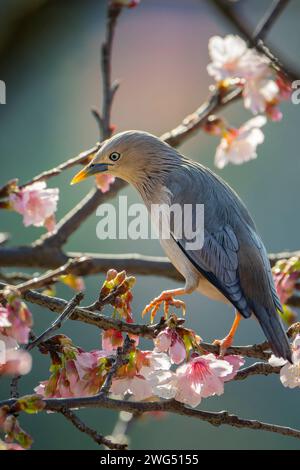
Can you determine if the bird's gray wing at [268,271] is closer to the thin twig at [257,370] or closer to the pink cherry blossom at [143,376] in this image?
the thin twig at [257,370]

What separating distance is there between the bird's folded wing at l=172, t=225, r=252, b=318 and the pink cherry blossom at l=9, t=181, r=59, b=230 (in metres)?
0.37

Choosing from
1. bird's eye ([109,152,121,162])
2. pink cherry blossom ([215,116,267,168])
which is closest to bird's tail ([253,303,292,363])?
bird's eye ([109,152,121,162])

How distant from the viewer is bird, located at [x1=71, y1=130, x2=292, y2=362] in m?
1.89

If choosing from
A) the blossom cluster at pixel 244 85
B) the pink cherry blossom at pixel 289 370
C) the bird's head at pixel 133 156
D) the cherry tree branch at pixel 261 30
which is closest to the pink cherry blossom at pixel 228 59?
the blossom cluster at pixel 244 85

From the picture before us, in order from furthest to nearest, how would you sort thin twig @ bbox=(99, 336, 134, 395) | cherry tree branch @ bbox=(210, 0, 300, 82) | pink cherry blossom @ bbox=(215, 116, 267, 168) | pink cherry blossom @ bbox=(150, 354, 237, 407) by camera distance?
pink cherry blossom @ bbox=(215, 116, 267, 168)
cherry tree branch @ bbox=(210, 0, 300, 82)
pink cherry blossom @ bbox=(150, 354, 237, 407)
thin twig @ bbox=(99, 336, 134, 395)

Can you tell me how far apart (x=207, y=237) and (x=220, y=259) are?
0.07 m

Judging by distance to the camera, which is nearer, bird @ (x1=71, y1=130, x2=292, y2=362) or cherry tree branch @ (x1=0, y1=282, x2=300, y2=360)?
cherry tree branch @ (x1=0, y1=282, x2=300, y2=360)

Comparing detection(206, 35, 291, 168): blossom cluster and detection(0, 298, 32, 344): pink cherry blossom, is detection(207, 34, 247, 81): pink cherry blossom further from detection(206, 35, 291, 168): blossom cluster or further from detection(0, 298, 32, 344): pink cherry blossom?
detection(0, 298, 32, 344): pink cherry blossom

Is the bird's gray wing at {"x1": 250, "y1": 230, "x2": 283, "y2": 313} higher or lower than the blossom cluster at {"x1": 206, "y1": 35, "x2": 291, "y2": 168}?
lower

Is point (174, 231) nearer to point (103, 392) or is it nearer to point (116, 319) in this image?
point (116, 319)

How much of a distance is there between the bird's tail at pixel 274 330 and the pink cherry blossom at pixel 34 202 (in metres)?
0.62

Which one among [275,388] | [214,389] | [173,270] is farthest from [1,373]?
[275,388]

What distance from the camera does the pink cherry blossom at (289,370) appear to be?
5.24 ft
